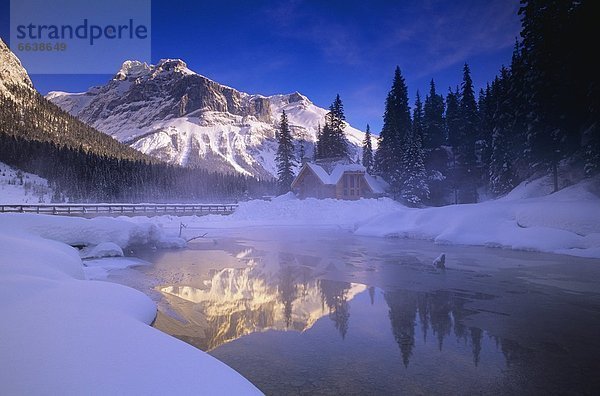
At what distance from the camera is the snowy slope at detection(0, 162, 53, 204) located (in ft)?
187

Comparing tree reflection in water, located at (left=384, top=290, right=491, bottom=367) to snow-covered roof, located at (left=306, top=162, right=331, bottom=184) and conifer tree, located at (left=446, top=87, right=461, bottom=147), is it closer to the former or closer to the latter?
→ snow-covered roof, located at (left=306, top=162, right=331, bottom=184)

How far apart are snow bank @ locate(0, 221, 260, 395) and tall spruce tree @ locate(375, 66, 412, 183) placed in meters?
47.7

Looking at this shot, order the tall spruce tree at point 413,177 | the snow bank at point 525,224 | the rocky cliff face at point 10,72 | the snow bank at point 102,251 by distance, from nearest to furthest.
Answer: the snow bank at point 102,251 < the snow bank at point 525,224 < the tall spruce tree at point 413,177 < the rocky cliff face at point 10,72

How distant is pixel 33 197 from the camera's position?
59.2 metres

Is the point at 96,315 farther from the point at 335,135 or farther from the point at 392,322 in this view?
the point at 335,135

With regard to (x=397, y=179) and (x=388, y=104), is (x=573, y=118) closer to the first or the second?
(x=397, y=179)

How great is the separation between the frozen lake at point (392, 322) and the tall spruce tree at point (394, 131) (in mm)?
37736

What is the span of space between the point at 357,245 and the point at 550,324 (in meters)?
15.3

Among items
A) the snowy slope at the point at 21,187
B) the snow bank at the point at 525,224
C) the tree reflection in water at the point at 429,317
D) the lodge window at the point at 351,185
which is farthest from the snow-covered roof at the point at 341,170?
the snowy slope at the point at 21,187

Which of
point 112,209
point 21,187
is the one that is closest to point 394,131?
point 112,209

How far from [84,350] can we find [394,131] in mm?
54197

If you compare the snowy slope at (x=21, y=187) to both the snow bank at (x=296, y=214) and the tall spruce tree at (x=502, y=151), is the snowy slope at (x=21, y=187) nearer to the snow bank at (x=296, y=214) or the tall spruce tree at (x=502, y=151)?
the snow bank at (x=296, y=214)

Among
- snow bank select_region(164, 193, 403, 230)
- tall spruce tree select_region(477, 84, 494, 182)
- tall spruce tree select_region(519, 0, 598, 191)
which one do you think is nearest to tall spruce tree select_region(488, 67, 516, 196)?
tall spruce tree select_region(477, 84, 494, 182)

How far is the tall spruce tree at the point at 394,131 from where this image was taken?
5279cm
